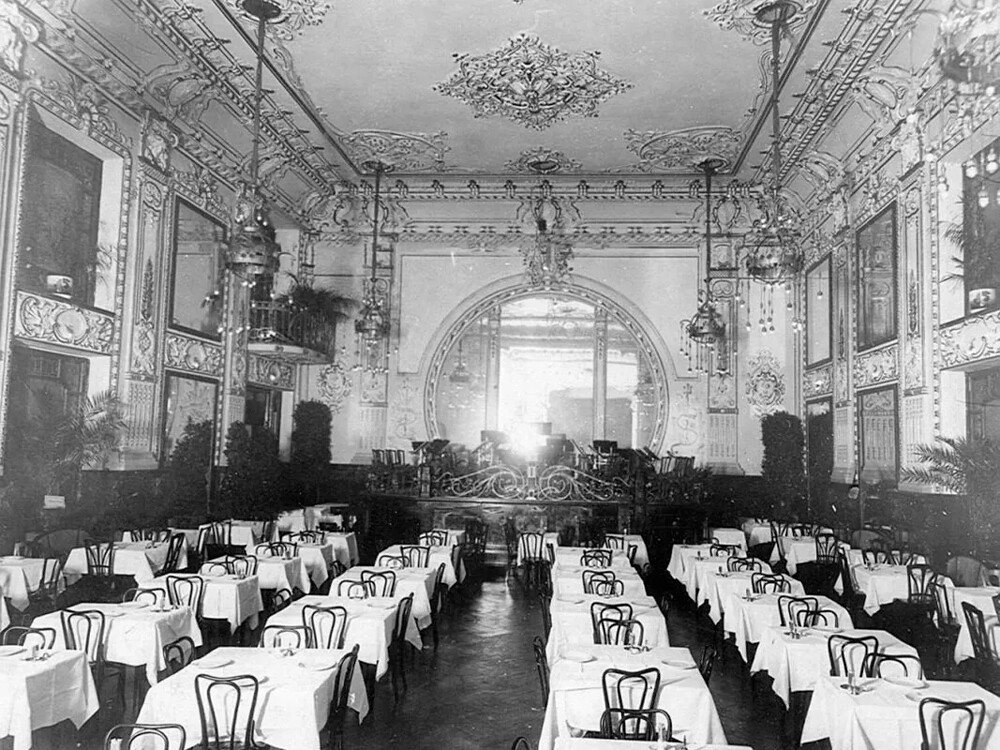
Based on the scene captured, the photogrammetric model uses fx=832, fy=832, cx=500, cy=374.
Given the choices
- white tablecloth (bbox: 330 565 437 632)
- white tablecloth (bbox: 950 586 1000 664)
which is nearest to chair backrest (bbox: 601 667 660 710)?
white tablecloth (bbox: 950 586 1000 664)

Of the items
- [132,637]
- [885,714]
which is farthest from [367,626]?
[885,714]

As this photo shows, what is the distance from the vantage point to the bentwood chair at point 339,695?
4918 mm

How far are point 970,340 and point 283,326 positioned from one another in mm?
10415

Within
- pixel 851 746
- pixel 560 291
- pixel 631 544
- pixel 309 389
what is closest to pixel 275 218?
pixel 309 389

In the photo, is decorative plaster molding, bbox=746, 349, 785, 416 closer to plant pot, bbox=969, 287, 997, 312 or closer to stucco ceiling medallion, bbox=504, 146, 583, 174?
stucco ceiling medallion, bbox=504, 146, 583, 174

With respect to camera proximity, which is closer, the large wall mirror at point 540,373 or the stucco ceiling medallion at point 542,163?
the stucco ceiling medallion at point 542,163

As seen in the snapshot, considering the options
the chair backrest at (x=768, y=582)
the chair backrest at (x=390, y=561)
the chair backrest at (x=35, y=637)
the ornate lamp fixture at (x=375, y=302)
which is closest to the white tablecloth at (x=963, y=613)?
the chair backrest at (x=768, y=582)

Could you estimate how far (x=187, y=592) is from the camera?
7621 millimetres

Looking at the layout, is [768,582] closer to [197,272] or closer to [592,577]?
[592,577]

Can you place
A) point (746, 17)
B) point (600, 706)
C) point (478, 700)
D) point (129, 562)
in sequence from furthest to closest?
point (746, 17)
point (129, 562)
point (478, 700)
point (600, 706)

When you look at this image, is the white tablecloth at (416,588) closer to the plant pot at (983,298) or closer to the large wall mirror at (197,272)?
→ the large wall mirror at (197,272)

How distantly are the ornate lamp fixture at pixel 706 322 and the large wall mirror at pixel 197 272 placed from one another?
26.3 feet

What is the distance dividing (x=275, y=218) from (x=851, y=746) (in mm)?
13836

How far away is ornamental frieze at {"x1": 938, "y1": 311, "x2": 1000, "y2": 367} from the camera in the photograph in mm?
8258
